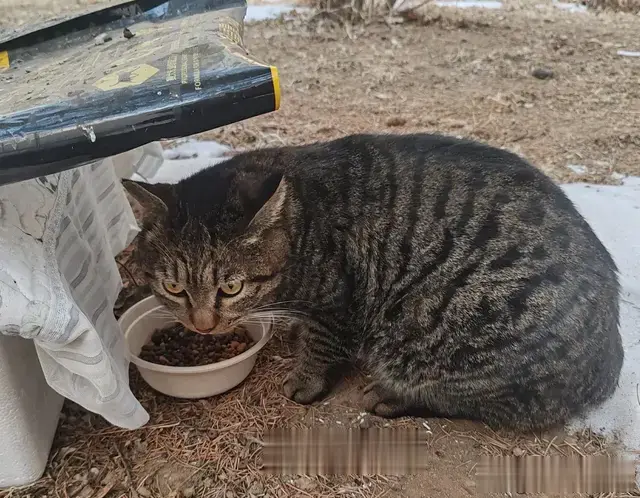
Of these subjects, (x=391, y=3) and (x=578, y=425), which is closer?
(x=578, y=425)

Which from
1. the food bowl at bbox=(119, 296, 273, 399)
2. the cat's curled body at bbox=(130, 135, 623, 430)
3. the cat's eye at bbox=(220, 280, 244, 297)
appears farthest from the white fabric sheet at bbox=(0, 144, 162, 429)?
the cat's eye at bbox=(220, 280, 244, 297)

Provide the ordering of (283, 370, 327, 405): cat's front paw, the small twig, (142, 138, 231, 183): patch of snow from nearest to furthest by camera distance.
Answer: the small twig → (283, 370, 327, 405): cat's front paw → (142, 138, 231, 183): patch of snow

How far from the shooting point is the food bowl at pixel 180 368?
2160 millimetres

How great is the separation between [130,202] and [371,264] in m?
1.64

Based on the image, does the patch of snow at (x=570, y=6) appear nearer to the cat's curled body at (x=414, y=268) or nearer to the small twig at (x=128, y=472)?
the cat's curled body at (x=414, y=268)

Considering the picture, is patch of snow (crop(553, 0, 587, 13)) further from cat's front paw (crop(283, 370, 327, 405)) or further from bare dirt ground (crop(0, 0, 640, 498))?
cat's front paw (crop(283, 370, 327, 405))

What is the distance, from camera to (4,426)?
182 centimetres

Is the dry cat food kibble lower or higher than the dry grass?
higher

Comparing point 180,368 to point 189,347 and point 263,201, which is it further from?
point 263,201

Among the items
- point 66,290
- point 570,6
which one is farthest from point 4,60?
point 570,6

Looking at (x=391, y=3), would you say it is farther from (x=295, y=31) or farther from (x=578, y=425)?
(x=578, y=425)

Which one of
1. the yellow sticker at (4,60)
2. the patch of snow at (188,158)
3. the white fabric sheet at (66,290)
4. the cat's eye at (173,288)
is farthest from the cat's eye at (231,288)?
the patch of snow at (188,158)

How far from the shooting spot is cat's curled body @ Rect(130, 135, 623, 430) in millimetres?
1917

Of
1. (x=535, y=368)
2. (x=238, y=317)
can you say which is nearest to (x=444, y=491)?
(x=535, y=368)
